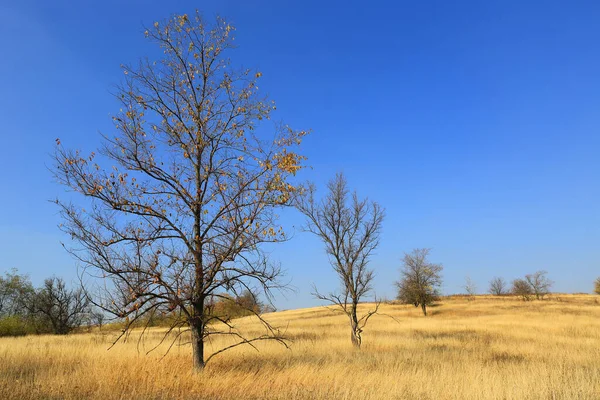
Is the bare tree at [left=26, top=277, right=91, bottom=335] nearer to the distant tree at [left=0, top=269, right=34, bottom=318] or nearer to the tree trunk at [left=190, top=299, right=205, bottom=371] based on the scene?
the distant tree at [left=0, top=269, right=34, bottom=318]

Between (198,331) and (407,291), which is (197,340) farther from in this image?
(407,291)

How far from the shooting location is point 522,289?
69562 mm

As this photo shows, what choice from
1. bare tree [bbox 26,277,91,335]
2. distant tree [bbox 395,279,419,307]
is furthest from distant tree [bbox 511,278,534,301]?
bare tree [bbox 26,277,91,335]

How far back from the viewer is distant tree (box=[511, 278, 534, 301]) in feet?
A: 212

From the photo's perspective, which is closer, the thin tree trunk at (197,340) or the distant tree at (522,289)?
the thin tree trunk at (197,340)

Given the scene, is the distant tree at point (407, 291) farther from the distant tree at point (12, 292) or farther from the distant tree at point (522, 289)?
the distant tree at point (12, 292)

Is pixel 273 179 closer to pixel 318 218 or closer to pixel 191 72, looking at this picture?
pixel 191 72

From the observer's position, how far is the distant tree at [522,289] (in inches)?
2539

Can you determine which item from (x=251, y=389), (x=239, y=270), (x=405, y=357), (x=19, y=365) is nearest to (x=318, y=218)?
(x=405, y=357)

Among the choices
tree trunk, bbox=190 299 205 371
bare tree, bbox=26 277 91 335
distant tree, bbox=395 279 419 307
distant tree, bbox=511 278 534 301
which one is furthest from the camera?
distant tree, bbox=511 278 534 301

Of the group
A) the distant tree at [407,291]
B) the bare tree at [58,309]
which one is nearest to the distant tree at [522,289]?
the distant tree at [407,291]

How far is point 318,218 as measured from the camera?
1467cm

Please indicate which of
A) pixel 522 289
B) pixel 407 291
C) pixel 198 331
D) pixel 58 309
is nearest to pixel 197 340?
pixel 198 331

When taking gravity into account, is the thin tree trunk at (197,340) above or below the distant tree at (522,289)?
above
